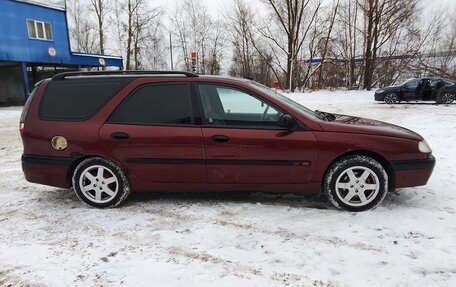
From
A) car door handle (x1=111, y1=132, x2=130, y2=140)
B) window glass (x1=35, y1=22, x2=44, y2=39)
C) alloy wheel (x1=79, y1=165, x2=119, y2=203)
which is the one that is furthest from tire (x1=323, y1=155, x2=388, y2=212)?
window glass (x1=35, y1=22, x2=44, y2=39)

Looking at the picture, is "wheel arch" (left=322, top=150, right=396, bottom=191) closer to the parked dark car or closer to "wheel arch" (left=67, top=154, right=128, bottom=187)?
"wheel arch" (left=67, top=154, right=128, bottom=187)

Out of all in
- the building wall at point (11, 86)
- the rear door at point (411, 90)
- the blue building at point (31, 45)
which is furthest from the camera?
the building wall at point (11, 86)

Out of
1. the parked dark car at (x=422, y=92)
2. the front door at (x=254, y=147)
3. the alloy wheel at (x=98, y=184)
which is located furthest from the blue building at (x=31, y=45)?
the front door at (x=254, y=147)

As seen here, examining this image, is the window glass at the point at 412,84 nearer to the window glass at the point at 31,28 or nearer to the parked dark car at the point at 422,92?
the parked dark car at the point at 422,92

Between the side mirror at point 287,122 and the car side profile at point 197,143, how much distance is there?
0.01 meters

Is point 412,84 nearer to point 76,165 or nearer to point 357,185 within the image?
point 357,185

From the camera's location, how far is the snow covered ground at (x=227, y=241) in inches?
107

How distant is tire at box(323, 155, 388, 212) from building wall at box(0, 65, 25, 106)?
84.0ft

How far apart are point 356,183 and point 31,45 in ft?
75.2

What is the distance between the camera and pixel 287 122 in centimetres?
377

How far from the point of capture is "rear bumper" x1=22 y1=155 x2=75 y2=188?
4086 millimetres

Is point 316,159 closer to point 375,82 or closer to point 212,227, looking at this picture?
point 212,227

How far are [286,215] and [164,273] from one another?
1573mm

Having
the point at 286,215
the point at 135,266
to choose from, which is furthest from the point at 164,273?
the point at 286,215
